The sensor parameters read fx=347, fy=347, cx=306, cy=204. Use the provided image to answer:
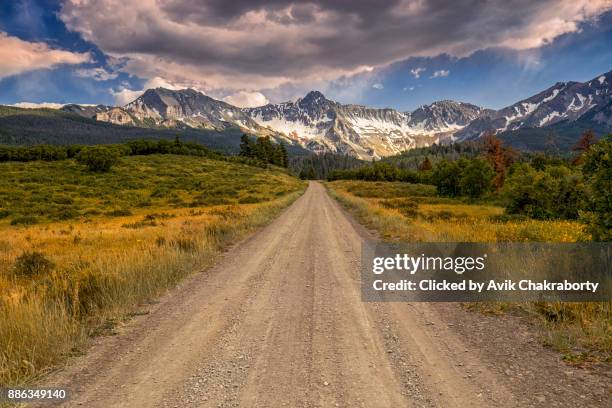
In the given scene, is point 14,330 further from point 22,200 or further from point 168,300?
point 22,200

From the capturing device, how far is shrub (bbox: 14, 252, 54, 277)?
1292 cm

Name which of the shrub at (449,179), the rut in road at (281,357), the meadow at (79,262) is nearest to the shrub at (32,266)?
the meadow at (79,262)

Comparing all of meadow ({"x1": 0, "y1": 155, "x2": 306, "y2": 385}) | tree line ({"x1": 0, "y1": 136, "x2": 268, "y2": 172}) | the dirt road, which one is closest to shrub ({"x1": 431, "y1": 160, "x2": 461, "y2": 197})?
meadow ({"x1": 0, "y1": 155, "x2": 306, "y2": 385})

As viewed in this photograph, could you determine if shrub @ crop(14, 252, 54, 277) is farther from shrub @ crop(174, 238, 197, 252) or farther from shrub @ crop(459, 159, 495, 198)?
shrub @ crop(459, 159, 495, 198)

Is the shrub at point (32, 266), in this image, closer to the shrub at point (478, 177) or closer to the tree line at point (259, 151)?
the shrub at point (478, 177)

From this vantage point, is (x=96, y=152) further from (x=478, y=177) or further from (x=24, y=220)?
(x=478, y=177)

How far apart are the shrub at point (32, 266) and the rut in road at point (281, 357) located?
748 centimetres

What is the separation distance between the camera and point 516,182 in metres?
33.5

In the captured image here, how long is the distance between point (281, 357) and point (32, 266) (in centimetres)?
1271

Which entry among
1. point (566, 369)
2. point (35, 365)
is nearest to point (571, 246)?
point (566, 369)

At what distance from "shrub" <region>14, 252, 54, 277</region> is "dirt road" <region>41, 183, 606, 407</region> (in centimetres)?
767

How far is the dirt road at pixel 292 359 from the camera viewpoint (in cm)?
445

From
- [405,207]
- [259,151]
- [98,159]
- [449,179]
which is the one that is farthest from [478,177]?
[259,151]

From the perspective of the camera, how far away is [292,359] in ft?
18.0
